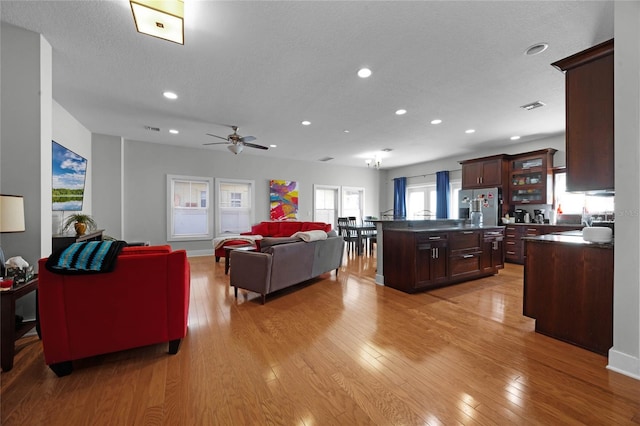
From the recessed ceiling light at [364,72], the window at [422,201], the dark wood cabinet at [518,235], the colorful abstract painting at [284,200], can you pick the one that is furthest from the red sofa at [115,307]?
the window at [422,201]

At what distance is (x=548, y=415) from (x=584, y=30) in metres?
3.05

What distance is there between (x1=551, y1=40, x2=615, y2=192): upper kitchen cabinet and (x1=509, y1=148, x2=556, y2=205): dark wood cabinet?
4036 mm

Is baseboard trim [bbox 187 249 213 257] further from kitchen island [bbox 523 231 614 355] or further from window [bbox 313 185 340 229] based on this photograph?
kitchen island [bbox 523 231 614 355]

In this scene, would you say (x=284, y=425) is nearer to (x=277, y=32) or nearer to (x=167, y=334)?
(x=167, y=334)

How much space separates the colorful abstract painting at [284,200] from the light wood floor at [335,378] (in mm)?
4898

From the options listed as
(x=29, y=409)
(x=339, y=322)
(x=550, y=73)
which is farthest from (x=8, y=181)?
(x=550, y=73)

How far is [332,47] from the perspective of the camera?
2.48m

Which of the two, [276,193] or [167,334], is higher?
[276,193]

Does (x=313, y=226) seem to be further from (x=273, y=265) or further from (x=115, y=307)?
(x=115, y=307)

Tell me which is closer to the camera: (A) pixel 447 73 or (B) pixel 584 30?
(B) pixel 584 30

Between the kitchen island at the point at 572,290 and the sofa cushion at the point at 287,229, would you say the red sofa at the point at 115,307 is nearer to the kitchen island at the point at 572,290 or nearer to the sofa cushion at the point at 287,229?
the kitchen island at the point at 572,290

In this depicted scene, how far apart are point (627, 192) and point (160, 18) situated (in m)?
3.71

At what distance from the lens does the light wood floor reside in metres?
1.46

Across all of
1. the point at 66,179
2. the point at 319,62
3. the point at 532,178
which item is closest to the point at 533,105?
the point at 532,178
